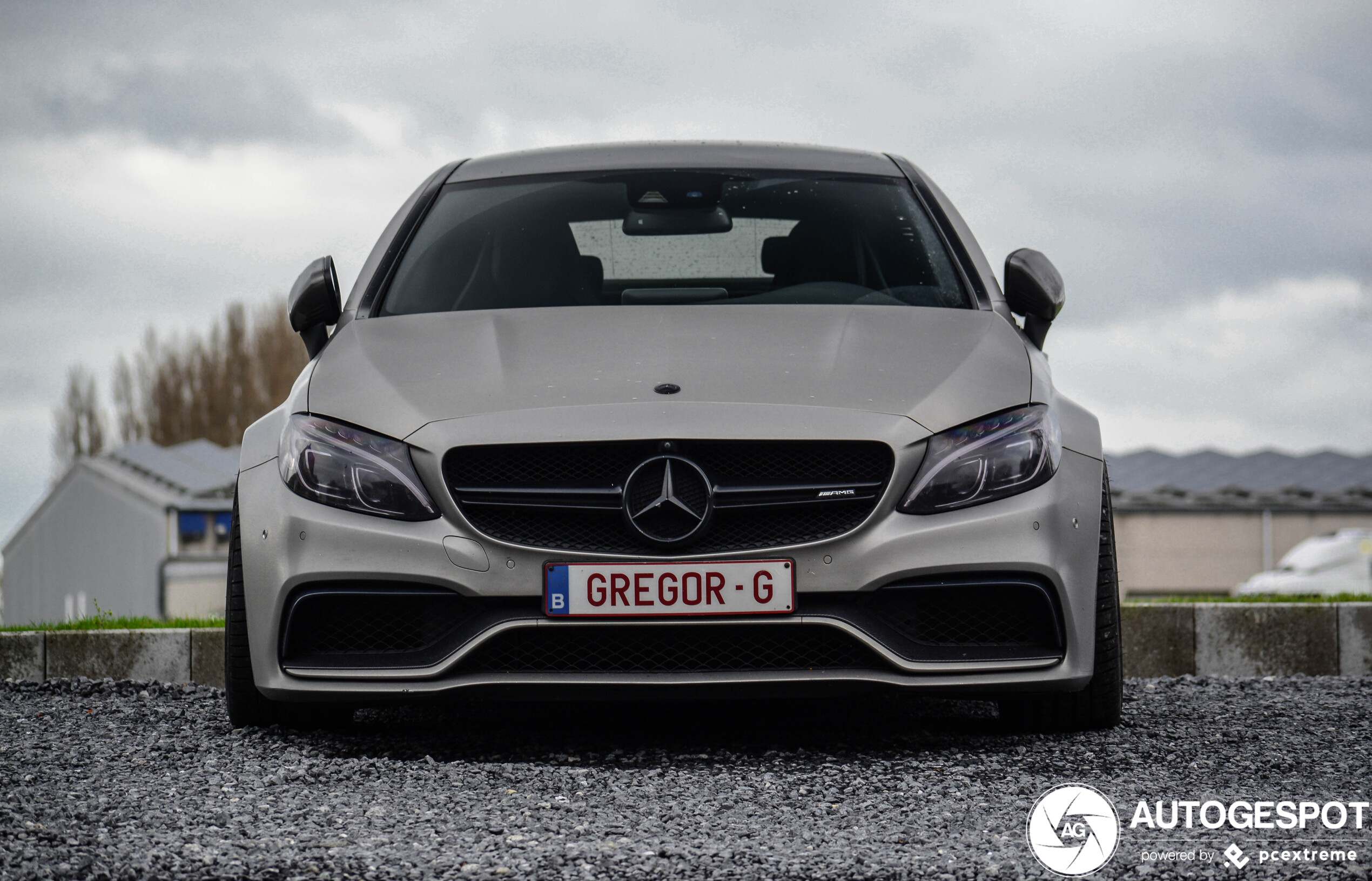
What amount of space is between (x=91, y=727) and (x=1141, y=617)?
411 cm

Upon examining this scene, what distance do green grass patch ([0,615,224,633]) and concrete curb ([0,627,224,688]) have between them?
0.43 ft

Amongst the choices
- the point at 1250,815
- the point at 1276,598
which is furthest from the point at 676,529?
the point at 1276,598

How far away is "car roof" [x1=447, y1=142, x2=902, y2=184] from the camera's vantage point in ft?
16.2

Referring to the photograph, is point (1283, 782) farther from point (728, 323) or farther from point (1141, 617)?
point (1141, 617)

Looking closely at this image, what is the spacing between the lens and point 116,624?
6176 mm

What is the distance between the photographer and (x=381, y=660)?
3.44m

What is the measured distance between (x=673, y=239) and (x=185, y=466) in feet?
99.2

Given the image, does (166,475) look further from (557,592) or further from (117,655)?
(557,592)

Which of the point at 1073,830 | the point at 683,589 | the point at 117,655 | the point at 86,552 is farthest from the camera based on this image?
the point at 86,552

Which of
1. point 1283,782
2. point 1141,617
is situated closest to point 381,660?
point 1283,782

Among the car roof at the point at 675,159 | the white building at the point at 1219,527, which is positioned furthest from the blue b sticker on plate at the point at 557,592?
the white building at the point at 1219,527

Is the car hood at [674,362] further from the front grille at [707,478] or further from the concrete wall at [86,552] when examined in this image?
the concrete wall at [86,552]

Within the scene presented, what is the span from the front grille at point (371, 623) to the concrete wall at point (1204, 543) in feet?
117

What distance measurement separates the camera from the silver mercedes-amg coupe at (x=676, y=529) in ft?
11.0
